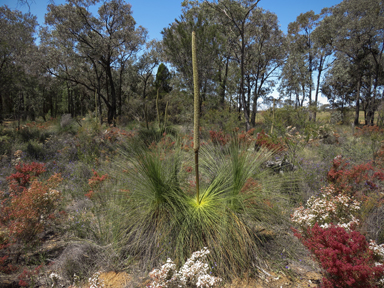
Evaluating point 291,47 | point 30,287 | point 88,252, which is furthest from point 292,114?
point 291,47

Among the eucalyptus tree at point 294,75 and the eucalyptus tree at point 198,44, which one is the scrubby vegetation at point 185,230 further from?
the eucalyptus tree at point 294,75

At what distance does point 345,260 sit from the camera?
6.71ft

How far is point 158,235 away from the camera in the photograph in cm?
258

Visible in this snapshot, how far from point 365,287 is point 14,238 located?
407 centimetres

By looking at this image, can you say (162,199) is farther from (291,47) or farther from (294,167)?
(291,47)

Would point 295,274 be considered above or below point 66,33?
below

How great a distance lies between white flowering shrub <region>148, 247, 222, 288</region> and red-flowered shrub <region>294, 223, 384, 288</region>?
112 cm

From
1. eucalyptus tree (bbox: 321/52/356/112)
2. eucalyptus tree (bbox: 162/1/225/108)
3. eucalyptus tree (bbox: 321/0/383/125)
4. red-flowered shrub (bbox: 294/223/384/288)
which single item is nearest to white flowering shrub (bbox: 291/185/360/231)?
red-flowered shrub (bbox: 294/223/384/288)

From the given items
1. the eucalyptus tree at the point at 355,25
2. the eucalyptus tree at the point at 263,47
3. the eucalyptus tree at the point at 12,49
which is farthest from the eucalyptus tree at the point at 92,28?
the eucalyptus tree at the point at 355,25

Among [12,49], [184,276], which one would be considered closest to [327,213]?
[184,276]

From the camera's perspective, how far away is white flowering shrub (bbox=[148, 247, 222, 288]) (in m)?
2.12

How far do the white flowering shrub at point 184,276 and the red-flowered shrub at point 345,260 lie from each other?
112 centimetres

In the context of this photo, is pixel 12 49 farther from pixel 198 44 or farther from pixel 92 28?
pixel 198 44

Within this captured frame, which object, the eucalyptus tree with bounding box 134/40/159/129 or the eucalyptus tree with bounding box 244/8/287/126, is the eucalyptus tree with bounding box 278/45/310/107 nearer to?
the eucalyptus tree with bounding box 244/8/287/126
